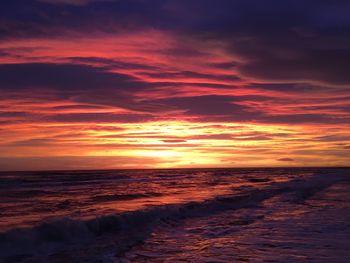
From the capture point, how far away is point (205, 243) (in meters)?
10.6

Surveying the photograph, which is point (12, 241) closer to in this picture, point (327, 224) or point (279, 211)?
point (327, 224)

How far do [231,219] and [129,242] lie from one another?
17.7 ft

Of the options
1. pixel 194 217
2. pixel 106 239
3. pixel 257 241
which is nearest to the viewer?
pixel 257 241

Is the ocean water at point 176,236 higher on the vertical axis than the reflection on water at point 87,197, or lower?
lower

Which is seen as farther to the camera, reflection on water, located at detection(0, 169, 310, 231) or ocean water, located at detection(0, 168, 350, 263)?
reflection on water, located at detection(0, 169, 310, 231)

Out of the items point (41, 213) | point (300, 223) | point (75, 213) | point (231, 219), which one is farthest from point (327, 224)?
point (41, 213)

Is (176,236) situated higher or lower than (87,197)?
lower

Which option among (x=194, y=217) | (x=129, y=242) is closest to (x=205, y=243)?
(x=129, y=242)

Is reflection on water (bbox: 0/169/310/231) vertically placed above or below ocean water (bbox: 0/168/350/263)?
above

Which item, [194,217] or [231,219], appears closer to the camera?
[231,219]

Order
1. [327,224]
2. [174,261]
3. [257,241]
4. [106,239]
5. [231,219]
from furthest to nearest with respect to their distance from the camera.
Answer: [231,219], [327,224], [106,239], [257,241], [174,261]

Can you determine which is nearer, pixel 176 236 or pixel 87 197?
pixel 176 236

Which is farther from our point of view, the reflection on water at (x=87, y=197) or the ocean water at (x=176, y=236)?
the reflection on water at (x=87, y=197)

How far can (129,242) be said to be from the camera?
11.1m
